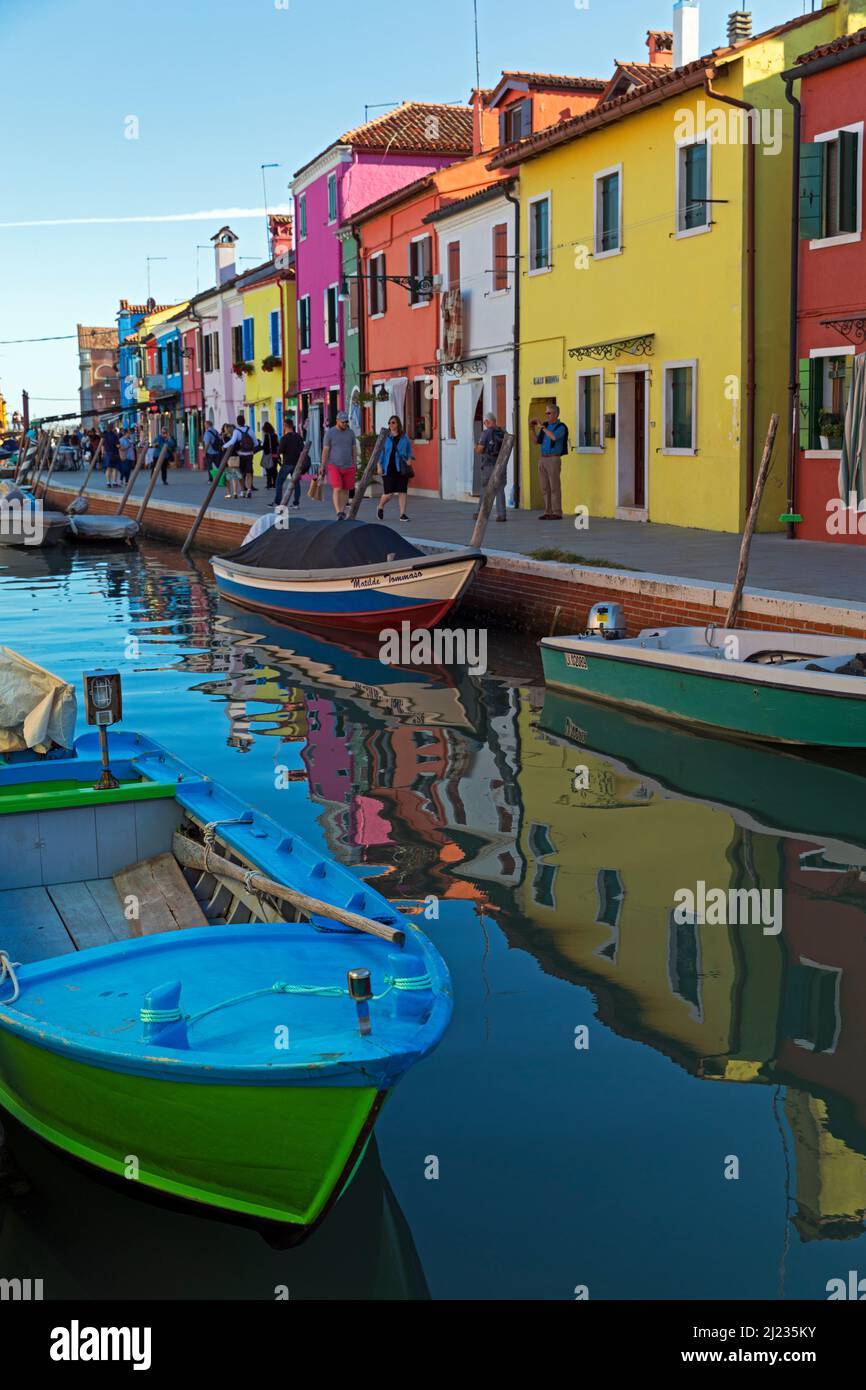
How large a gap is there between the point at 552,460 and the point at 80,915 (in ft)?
55.6

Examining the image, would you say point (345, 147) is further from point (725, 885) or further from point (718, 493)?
point (725, 885)

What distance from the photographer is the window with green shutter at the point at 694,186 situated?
1933 centimetres

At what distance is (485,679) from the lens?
574 inches

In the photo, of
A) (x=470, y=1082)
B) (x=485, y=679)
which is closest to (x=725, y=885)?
(x=470, y=1082)

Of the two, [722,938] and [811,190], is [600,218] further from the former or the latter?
[722,938]

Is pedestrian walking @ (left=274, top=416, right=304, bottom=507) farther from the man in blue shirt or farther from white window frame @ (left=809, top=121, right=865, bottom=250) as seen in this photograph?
white window frame @ (left=809, top=121, right=865, bottom=250)

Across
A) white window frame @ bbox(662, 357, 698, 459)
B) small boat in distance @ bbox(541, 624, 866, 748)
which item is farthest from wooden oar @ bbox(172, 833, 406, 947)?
white window frame @ bbox(662, 357, 698, 459)

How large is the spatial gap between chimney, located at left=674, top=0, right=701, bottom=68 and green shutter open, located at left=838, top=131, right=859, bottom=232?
21.6 ft

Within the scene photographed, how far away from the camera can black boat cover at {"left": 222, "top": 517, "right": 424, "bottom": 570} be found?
54.3 feet

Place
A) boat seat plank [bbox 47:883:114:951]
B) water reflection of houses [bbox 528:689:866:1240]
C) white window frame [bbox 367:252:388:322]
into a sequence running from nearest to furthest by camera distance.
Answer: water reflection of houses [bbox 528:689:866:1240] → boat seat plank [bbox 47:883:114:951] → white window frame [bbox 367:252:388:322]

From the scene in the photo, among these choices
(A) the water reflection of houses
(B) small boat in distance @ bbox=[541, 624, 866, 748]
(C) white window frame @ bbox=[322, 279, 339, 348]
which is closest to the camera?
(A) the water reflection of houses

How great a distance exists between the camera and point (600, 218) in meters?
22.3

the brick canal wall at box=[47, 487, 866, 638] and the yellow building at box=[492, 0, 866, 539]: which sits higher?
the yellow building at box=[492, 0, 866, 539]

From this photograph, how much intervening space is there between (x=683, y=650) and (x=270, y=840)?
6.52 meters
